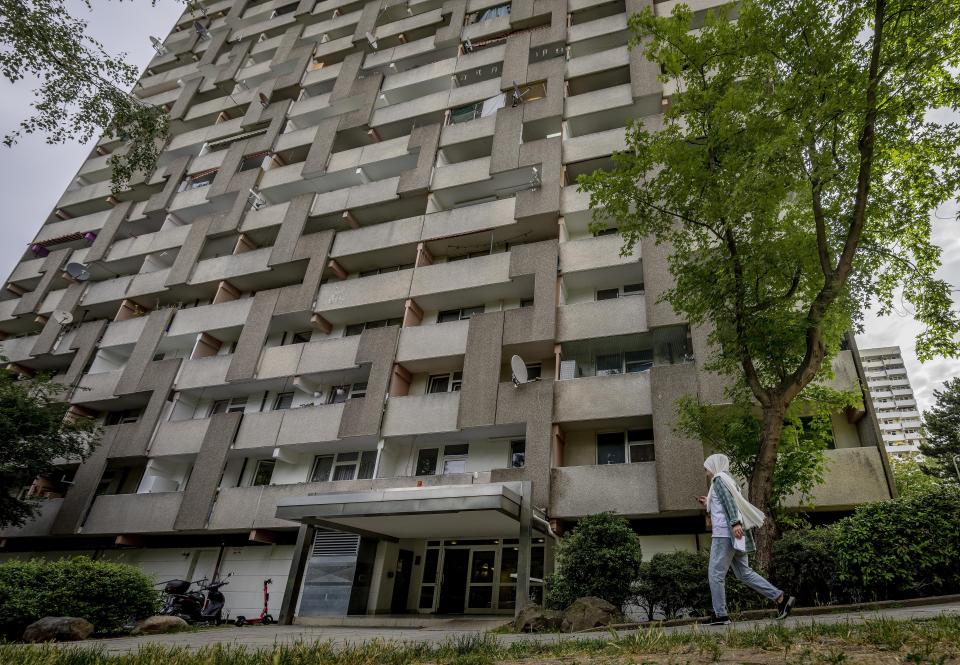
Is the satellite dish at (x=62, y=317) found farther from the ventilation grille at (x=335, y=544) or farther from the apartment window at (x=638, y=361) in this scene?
the apartment window at (x=638, y=361)

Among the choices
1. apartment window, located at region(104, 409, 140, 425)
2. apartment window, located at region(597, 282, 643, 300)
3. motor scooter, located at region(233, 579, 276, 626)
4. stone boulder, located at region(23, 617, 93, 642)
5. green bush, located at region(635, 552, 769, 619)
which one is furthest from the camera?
apartment window, located at region(104, 409, 140, 425)

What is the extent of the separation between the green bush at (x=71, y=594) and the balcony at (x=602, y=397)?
11.5 meters

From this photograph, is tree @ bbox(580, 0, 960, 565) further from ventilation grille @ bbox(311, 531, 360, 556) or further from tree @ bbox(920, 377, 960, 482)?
tree @ bbox(920, 377, 960, 482)

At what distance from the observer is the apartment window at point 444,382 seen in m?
20.2

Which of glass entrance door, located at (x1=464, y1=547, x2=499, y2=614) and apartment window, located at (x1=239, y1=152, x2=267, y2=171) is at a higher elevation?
apartment window, located at (x1=239, y1=152, x2=267, y2=171)

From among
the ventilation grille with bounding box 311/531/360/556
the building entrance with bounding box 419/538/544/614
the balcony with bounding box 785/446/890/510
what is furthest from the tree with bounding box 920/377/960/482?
the ventilation grille with bounding box 311/531/360/556

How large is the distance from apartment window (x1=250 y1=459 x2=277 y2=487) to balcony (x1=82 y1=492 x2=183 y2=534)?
2526 mm

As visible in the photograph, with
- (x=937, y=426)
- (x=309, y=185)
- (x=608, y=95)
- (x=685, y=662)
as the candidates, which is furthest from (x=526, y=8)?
(x=937, y=426)

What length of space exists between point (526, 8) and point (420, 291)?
664 inches

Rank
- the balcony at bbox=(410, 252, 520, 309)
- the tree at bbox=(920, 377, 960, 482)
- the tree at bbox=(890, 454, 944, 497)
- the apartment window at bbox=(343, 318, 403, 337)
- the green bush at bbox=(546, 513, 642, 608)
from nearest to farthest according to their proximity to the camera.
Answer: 1. the green bush at bbox=(546, 513, 642, 608)
2. the balcony at bbox=(410, 252, 520, 309)
3. the apartment window at bbox=(343, 318, 403, 337)
4. the tree at bbox=(890, 454, 944, 497)
5. the tree at bbox=(920, 377, 960, 482)

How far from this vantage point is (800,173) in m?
10.4

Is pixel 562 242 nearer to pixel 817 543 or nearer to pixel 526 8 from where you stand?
pixel 817 543

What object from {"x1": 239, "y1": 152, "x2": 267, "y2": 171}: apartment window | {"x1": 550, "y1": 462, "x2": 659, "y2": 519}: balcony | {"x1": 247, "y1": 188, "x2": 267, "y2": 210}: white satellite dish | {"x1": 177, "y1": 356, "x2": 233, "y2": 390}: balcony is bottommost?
{"x1": 550, "y1": 462, "x2": 659, "y2": 519}: balcony

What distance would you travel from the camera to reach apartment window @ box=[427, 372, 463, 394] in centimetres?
2025
